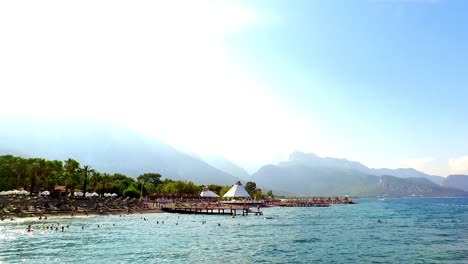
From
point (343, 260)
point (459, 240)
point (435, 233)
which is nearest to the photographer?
point (343, 260)

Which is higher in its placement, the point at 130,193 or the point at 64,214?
the point at 130,193

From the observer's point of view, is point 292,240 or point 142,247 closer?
point 142,247

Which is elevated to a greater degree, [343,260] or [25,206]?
[25,206]

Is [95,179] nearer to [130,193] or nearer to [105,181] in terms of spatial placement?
[105,181]

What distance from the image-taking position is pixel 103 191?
430 feet

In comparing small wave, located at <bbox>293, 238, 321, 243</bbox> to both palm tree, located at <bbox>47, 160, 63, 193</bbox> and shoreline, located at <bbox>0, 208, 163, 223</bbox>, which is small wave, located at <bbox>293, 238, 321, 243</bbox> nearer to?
shoreline, located at <bbox>0, 208, 163, 223</bbox>

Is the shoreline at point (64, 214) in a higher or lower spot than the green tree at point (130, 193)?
lower

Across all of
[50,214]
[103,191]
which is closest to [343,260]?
[50,214]

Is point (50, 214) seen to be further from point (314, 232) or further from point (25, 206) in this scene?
point (314, 232)

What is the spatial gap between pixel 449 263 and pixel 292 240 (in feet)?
72.7

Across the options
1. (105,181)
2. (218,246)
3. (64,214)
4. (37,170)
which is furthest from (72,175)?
(218,246)

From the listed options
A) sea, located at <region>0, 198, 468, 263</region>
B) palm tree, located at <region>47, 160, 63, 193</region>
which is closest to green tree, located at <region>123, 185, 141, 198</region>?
palm tree, located at <region>47, 160, 63, 193</region>

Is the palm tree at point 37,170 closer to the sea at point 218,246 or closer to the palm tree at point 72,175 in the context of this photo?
the palm tree at point 72,175

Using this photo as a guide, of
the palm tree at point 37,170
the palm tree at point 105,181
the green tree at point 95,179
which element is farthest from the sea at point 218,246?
the palm tree at point 105,181
